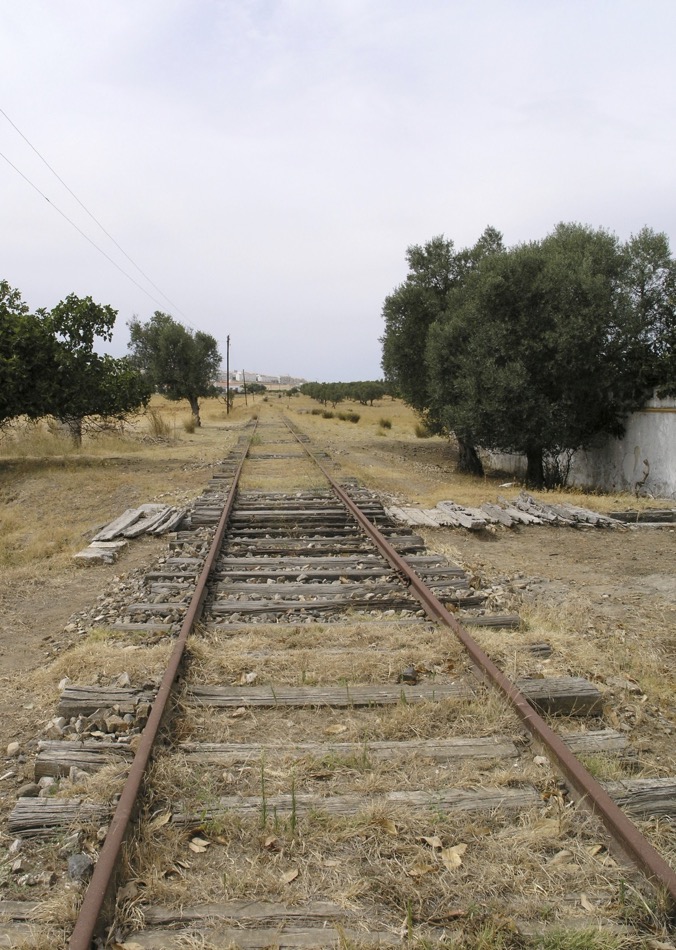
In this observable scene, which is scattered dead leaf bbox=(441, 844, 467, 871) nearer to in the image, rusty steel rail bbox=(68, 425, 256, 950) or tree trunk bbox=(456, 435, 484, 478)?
rusty steel rail bbox=(68, 425, 256, 950)

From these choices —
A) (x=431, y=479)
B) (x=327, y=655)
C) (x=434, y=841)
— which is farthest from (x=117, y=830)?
(x=431, y=479)

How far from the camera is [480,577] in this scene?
691 cm

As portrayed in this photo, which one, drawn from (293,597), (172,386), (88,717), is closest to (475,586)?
(293,597)

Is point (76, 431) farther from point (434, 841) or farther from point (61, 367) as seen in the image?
point (434, 841)

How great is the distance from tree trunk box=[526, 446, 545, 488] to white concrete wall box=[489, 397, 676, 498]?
1441 mm

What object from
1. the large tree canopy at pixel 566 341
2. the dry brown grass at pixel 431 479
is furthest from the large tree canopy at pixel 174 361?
the large tree canopy at pixel 566 341

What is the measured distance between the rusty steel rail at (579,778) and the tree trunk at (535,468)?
13.3 metres

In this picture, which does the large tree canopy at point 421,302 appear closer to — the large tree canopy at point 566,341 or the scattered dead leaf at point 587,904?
the large tree canopy at point 566,341

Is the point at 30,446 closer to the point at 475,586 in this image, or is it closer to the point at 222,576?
the point at 222,576

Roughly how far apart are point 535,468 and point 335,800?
53.2 ft

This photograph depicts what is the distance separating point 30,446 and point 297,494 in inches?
448

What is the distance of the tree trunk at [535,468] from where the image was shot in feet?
59.4

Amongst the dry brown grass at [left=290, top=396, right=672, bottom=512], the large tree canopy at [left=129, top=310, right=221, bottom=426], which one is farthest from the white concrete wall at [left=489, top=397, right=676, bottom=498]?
the large tree canopy at [left=129, top=310, right=221, bottom=426]

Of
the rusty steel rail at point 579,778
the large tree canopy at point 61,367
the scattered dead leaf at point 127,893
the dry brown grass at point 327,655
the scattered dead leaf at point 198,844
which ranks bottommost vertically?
the scattered dead leaf at point 198,844
